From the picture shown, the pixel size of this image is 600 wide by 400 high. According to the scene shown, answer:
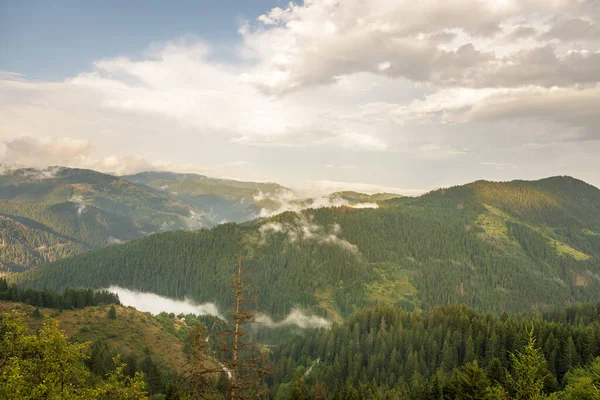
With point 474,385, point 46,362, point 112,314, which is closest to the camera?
point 46,362

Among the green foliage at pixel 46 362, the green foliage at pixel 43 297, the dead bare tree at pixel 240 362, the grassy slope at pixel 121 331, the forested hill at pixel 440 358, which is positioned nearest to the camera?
the green foliage at pixel 46 362

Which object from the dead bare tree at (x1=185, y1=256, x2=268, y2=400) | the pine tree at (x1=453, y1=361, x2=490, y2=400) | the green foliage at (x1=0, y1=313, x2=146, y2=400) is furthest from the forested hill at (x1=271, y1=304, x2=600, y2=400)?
the green foliage at (x1=0, y1=313, x2=146, y2=400)

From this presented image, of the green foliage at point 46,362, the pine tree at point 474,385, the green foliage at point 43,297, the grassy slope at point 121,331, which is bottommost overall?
the grassy slope at point 121,331

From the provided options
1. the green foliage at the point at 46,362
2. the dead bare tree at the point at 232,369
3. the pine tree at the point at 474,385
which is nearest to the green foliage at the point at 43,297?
the green foliage at the point at 46,362

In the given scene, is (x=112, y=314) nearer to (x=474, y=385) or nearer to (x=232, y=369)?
(x=474, y=385)

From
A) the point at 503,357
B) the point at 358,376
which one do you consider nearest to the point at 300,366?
the point at 358,376

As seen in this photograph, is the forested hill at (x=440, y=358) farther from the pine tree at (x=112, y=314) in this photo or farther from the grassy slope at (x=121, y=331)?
the pine tree at (x=112, y=314)

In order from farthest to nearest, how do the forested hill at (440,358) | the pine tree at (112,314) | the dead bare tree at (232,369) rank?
the pine tree at (112,314), the forested hill at (440,358), the dead bare tree at (232,369)

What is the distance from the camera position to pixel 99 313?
172250 mm

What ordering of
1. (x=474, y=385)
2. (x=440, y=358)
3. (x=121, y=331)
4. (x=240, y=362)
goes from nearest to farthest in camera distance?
(x=240, y=362)
(x=474, y=385)
(x=121, y=331)
(x=440, y=358)

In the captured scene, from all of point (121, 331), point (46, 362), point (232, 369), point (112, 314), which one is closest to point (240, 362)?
point (232, 369)

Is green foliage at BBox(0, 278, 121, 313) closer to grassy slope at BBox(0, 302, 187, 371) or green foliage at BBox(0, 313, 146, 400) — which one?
grassy slope at BBox(0, 302, 187, 371)

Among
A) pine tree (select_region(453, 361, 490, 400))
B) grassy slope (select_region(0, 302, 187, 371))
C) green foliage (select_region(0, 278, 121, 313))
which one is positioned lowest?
grassy slope (select_region(0, 302, 187, 371))

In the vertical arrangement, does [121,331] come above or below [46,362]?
below
